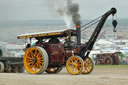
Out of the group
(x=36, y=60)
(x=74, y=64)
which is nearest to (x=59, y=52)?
(x=36, y=60)

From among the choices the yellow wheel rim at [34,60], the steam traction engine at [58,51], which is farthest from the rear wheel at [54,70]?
the yellow wheel rim at [34,60]

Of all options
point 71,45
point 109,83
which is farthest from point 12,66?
point 109,83

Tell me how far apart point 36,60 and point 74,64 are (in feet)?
7.32

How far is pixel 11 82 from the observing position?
42.9 feet

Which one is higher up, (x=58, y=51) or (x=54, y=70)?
(x=58, y=51)

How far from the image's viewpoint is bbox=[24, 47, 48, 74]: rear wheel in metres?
18.0

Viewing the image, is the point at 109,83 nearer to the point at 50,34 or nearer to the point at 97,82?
the point at 97,82

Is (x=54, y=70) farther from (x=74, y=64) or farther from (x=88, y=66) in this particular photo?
(x=74, y=64)

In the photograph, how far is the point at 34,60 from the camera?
18500mm

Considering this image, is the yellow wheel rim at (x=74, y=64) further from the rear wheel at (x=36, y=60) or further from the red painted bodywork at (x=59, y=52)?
the rear wheel at (x=36, y=60)

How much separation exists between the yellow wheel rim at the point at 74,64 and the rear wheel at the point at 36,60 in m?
1.26

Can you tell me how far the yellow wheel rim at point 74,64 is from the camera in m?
17.4

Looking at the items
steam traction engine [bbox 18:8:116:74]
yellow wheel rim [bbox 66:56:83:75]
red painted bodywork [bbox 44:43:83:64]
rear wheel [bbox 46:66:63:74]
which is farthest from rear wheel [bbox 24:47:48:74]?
rear wheel [bbox 46:66:63:74]

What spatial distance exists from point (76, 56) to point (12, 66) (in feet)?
19.1
